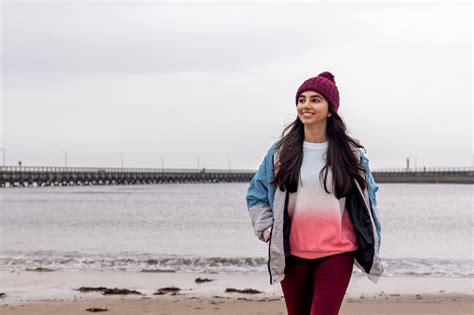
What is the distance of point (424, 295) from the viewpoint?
9961mm

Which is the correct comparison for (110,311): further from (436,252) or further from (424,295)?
(436,252)

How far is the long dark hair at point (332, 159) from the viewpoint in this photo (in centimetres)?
359

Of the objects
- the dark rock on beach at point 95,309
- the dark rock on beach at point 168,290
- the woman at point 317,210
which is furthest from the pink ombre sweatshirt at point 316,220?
the dark rock on beach at point 168,290

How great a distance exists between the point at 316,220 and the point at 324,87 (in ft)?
2.23

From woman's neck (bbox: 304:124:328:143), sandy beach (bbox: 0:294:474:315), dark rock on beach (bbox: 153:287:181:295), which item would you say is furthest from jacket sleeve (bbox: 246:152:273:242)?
dark rock on beach (bbox: 153:287:181:295)

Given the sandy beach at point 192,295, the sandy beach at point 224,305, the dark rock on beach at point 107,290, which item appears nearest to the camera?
the sandy beach at point 224,305

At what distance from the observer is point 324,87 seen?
12.2ft

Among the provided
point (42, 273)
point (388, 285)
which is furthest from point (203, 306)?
point (42, 273)

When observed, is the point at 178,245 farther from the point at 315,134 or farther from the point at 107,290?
the point at 315,134

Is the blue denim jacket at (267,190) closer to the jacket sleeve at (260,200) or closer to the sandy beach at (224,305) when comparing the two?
the jacket sleeve at (260,200)

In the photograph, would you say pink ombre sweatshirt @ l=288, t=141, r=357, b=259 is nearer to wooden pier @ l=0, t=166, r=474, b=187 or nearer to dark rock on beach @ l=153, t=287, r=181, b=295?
dark rock on beach @ l=153, t=287, r=181, b=295

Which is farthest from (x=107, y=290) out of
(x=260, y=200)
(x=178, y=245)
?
(x=178, y=245)

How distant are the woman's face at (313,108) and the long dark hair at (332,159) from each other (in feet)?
0.17

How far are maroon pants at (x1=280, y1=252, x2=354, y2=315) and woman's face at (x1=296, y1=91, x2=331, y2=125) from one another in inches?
27.4
